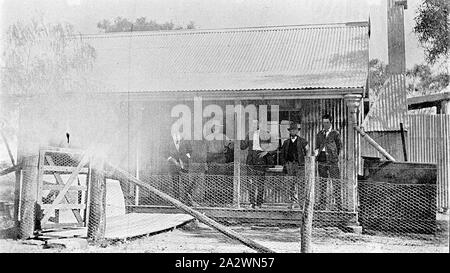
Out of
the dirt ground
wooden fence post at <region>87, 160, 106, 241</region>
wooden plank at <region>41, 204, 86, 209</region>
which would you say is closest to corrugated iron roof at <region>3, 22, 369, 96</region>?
the dirt ground

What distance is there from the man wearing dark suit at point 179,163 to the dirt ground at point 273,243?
4.70ft

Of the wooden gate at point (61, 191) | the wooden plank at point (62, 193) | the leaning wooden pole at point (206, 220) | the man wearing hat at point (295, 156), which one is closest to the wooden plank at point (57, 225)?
the wooden gate at point (61, 191)

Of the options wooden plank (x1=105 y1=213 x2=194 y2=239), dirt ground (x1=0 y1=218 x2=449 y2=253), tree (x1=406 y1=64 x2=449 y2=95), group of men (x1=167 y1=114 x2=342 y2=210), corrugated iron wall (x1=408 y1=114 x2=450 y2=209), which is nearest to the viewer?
dirt ground (x1=0 y1=218 x2=449 y2=253)

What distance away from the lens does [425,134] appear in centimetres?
1553

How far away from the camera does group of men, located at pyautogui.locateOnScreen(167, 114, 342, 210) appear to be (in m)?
12.6

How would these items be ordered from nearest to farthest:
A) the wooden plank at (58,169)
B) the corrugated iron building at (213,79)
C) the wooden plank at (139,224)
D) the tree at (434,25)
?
1. the wooden plank at (58,169)
2. the wooden plank at (139,224)
3. the corrugated iron building at (213,79)
4. the tree at (434,25)

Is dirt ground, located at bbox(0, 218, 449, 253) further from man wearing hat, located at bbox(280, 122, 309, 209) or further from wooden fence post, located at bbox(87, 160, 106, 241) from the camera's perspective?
man wearing hat, located at bbox(280, 122, 309, 209)

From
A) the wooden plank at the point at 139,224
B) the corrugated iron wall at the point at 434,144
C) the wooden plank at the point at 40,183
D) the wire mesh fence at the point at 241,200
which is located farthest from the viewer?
the corrugated iron wall at the point at 434,144

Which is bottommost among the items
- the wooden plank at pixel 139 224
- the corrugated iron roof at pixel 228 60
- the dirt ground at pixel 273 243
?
the dirt ground at pixel 273 243

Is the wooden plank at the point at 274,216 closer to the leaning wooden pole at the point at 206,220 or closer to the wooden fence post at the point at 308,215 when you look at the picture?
the wooden fence post at the point at 308,215

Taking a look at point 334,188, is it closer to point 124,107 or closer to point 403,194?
point 403,194

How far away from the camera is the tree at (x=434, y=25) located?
20828 mm

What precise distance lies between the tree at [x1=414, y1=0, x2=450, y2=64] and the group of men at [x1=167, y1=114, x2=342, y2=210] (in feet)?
32.8
